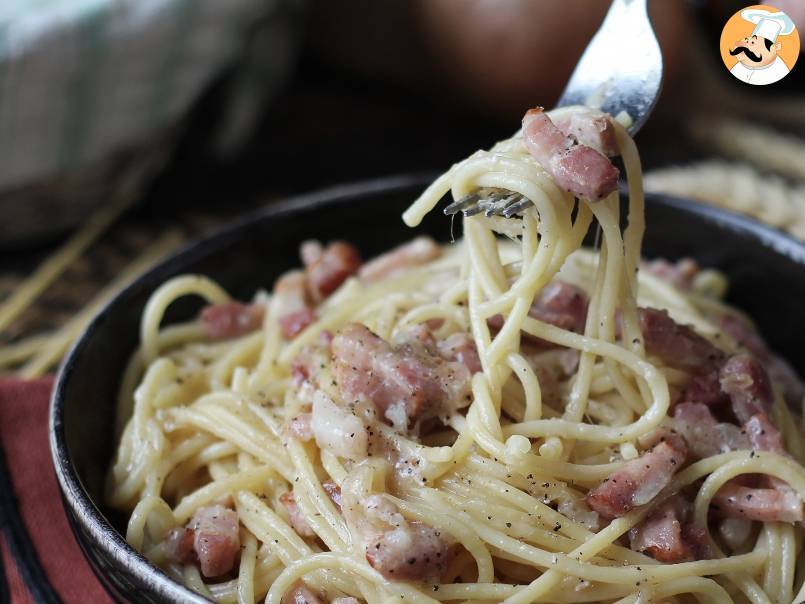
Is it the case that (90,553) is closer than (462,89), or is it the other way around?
(90,553)

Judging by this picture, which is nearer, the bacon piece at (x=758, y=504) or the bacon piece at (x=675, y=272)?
the bacon piece at (x=758, y=504)

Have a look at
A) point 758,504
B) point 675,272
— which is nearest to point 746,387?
point 758,504

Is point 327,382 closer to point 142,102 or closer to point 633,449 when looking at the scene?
point 633,449

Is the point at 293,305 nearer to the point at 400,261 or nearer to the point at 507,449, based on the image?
the point at 400,261

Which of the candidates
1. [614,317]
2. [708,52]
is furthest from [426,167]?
[614,317]

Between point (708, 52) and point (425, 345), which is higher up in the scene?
point (708, 52)

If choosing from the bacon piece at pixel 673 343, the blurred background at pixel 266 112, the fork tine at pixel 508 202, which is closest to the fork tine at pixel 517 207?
the fork tine at pixel 508 202

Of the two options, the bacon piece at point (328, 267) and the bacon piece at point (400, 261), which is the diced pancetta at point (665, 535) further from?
the bacon piece at point (328, 267)
